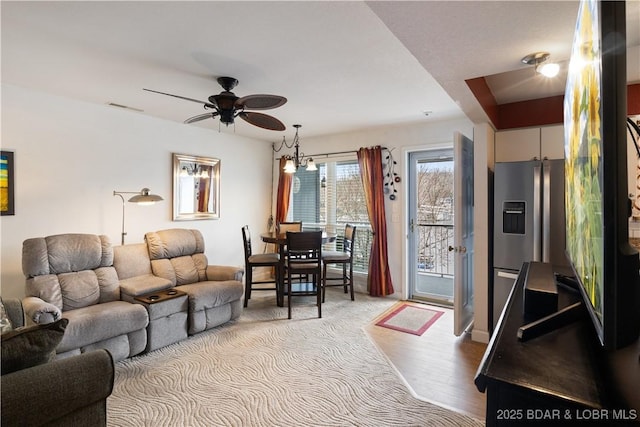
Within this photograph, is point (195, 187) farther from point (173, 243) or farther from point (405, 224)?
point (405, 224)

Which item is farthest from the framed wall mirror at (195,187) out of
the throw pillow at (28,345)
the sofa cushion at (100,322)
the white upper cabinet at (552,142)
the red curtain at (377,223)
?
the white upper cabinet at (552,142)

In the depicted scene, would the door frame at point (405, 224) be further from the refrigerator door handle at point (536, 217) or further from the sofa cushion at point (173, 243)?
the sofa cushion at point (173, 243)

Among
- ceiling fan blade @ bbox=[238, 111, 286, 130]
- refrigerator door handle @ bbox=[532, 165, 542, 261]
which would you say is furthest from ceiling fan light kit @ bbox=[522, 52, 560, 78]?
ceiling fan blade @ bbox=[238, 111, 286, 130]

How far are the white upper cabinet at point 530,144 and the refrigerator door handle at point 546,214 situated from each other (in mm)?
404

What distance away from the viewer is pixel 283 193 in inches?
224

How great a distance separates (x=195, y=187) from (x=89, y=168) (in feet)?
4.35

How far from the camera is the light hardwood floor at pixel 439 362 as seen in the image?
2.26m

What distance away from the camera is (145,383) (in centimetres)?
248

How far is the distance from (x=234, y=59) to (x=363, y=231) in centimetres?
331

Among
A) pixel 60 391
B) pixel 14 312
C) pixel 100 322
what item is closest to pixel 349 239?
pixel 100 322

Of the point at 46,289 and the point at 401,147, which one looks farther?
the point at 401,147

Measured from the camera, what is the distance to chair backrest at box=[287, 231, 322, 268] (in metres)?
3.81

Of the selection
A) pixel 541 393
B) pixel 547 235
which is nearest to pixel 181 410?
pixel 541 393

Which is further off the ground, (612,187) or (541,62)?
(541,62)
